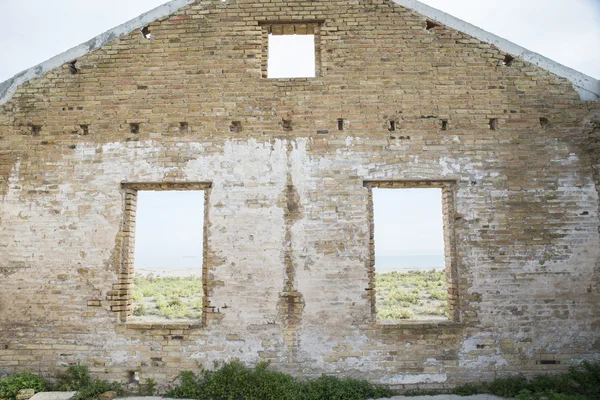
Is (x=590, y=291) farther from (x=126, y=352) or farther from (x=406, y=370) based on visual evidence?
(x=126, y=352)

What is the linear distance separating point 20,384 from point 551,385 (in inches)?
296

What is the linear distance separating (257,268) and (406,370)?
8.65 feet

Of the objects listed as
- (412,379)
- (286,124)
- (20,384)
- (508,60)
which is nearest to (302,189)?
(286,124)

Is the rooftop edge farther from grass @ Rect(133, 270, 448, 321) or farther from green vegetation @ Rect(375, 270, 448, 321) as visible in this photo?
grass @ Rect(133, 270, 448, 321)

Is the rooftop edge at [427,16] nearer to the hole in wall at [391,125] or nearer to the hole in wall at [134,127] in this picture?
the hole in wall at [134,127]

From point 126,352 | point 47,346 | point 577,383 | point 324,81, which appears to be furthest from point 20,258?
point 577,383

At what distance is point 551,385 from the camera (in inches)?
205

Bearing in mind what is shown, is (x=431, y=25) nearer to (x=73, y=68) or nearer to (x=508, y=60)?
(x=508, y=60)

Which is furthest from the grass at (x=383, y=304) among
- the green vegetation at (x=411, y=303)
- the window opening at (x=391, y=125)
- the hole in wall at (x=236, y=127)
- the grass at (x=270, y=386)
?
the hole in wall at (x=236, y=127)

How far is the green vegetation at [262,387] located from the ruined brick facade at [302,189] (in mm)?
193

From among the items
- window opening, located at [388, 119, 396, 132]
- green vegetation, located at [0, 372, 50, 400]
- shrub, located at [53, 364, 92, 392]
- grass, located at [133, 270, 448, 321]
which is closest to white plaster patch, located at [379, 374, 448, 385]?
grass, located at [133, 270, 448, 321]

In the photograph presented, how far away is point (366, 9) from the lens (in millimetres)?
6184

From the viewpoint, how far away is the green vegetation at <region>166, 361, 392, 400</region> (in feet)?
16.5

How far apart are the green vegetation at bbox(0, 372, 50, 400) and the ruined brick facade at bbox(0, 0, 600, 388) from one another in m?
0.20
